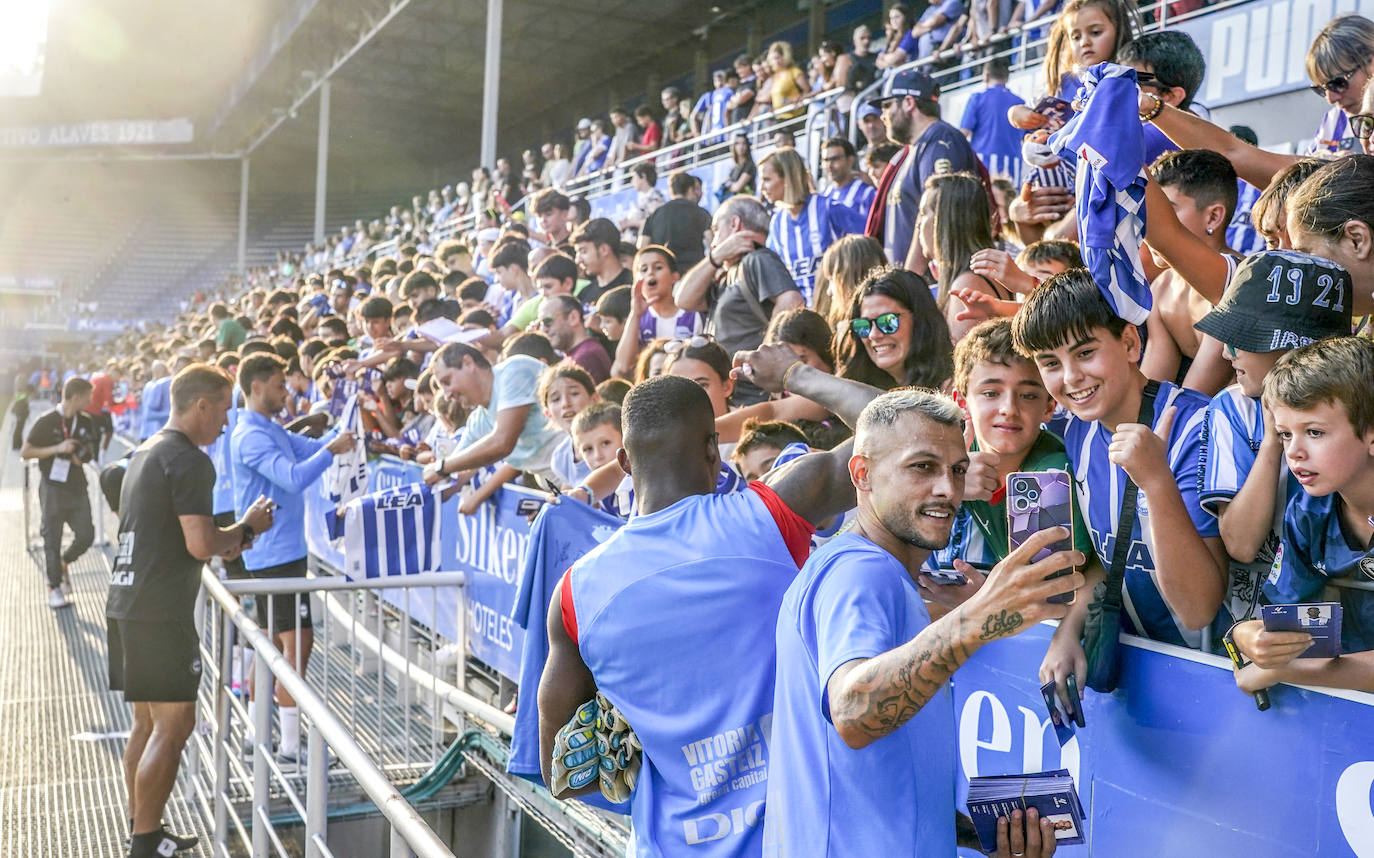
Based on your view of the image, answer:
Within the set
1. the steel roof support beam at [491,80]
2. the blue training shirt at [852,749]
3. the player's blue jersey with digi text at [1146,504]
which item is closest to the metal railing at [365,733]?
the blue training shirt at [852,749]

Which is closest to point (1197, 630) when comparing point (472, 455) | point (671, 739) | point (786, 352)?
point (671, 739)

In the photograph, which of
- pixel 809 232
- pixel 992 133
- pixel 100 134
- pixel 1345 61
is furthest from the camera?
pixel 100 134

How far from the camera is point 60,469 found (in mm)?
11336

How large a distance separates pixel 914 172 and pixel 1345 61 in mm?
1922

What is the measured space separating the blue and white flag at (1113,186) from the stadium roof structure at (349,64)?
21862 mm

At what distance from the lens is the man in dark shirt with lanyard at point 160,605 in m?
4.89

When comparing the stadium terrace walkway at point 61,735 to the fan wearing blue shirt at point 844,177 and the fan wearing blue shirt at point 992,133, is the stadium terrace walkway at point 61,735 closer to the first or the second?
the fan wearing blue shirt at point 844,177

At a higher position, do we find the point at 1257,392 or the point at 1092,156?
the point at 1092,156

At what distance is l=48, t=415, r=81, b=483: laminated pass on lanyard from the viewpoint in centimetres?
1131

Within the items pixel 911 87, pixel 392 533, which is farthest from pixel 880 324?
pixel 392 533

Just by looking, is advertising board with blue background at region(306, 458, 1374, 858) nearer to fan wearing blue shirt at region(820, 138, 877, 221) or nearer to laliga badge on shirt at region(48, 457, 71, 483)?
fan wearing blue shirt at region(820, 138, 877, 221)

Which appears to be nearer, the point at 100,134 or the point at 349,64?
the point at 349,64

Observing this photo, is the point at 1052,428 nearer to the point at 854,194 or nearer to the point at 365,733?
the point at 854,194

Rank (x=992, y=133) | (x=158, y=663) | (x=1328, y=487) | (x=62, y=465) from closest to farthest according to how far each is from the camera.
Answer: (x=1328, y=487)
(x=158, y=663)
(x=992, y=133)
(x=62, y=465)
